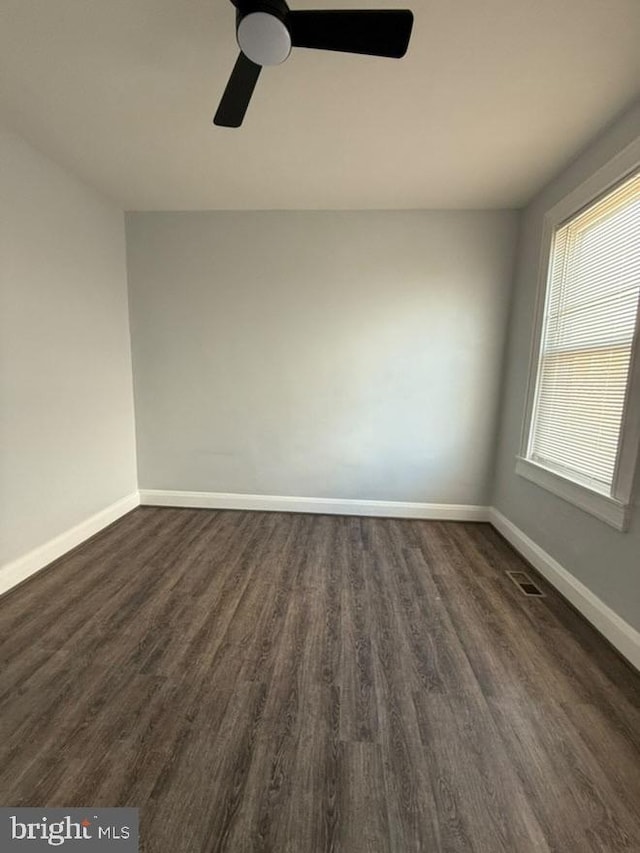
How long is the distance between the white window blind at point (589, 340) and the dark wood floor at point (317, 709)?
913mm

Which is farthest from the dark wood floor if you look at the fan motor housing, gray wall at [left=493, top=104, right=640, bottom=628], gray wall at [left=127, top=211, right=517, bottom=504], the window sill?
the fan motor housing

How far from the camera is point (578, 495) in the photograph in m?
2.10

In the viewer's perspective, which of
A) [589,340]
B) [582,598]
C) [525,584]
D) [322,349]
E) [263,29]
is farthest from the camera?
[322,349]

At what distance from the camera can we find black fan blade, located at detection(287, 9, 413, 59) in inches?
45.6

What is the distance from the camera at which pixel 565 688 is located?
1548 millimetres

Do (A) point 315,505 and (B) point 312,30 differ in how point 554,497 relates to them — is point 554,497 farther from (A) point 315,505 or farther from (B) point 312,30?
(B) point 312,30

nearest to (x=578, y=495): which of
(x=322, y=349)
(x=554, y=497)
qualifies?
(x=554, y=497)

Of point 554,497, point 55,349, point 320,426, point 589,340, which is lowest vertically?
point 554,497

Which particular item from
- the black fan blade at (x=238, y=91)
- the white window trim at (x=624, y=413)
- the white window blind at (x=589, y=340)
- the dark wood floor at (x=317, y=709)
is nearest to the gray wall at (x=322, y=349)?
the white window trim at (x=624, y=413)

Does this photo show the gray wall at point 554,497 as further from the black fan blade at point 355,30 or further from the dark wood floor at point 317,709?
the black fan blade at point 355,30

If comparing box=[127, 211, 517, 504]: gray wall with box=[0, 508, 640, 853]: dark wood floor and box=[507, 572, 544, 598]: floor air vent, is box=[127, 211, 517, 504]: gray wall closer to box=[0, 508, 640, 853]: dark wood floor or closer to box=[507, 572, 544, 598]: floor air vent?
box=[507, 572, 544, 598]: floor air vent

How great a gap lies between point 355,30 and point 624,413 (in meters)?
1.98

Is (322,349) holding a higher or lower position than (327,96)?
lower

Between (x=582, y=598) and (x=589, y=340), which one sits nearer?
(x=582, y=598)
